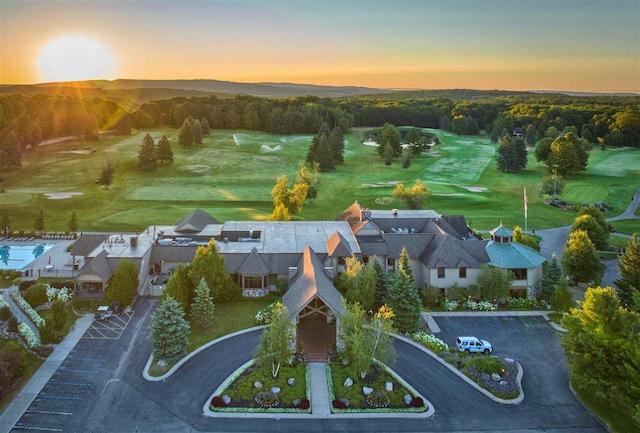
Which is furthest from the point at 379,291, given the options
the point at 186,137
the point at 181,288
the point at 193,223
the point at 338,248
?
the point at 186,137

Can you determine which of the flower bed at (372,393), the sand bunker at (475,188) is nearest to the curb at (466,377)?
the flower bed at (372,393)

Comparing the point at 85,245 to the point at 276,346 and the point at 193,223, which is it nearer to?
the point at 193,223

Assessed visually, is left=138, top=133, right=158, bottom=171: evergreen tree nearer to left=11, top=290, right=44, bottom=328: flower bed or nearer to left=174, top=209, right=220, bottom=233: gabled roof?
left=174, top=209, right=220, bottom=233: gabled roof

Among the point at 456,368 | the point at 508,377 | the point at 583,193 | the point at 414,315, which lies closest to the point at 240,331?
the point at 414,315

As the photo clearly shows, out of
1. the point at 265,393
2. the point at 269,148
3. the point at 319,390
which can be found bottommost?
the point at 269,148

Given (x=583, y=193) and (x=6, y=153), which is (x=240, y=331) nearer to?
(x=583, y=193)
